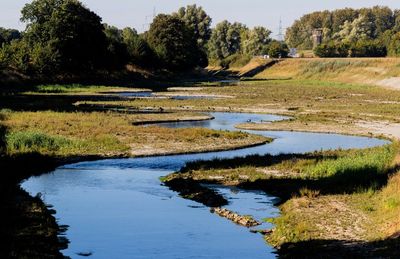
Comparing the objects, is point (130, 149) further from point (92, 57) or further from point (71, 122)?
point (92, 57)

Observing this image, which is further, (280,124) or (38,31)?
(38,31)

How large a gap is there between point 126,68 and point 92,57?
25.1 meters

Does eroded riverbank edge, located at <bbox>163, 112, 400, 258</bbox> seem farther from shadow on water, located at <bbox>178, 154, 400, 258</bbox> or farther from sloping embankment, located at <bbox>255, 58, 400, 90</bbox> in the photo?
sloping embankment, located at <bbox>255, 58, 400, 90</bbox>

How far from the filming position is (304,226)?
85.5ft

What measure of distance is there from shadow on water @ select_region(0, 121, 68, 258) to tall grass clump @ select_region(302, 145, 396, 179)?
50.3 ft

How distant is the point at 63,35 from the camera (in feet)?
429

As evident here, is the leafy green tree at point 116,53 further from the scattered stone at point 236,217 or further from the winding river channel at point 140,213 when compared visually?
the scattered stone at point 236,217

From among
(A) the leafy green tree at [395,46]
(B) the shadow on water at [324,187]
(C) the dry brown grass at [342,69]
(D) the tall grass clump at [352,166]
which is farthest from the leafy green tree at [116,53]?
(D) the tall grass clump at [352,166]

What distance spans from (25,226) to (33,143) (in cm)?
2117

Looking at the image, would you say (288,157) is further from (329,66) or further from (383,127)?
(329,66)

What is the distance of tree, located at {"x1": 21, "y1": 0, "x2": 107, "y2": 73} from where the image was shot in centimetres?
12838

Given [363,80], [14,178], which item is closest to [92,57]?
[363,80]

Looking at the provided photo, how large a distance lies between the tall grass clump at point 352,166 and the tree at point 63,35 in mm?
92592

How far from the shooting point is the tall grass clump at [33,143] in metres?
44.0
